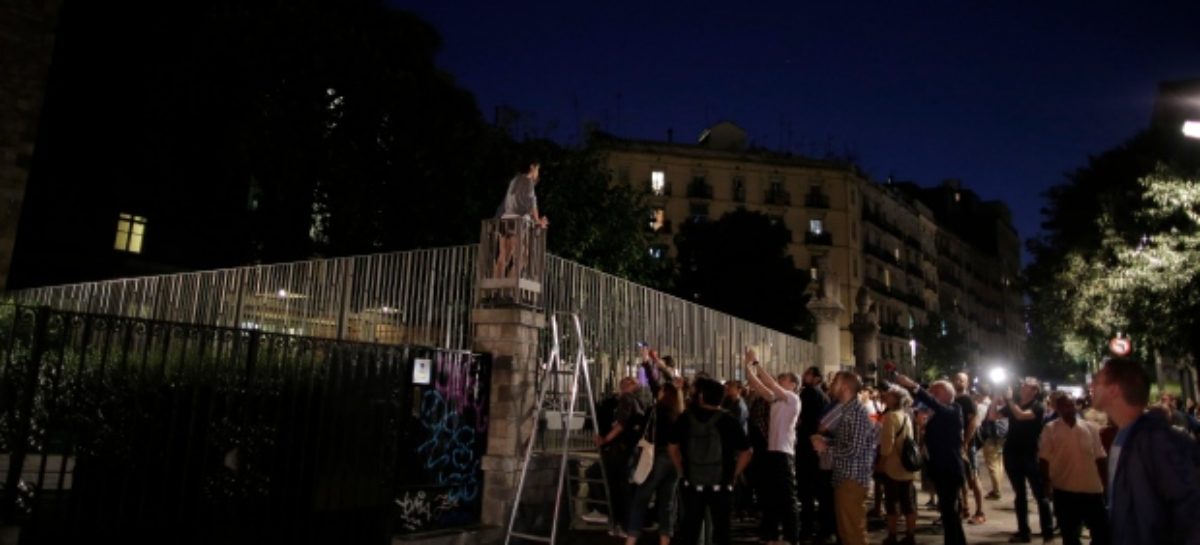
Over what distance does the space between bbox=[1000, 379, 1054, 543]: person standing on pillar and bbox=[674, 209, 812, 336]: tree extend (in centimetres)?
2814

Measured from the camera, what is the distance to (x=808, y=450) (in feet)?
30.5

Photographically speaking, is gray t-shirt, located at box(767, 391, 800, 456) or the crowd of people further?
gray t-shirt, located at box(767, 391, 800, 456)

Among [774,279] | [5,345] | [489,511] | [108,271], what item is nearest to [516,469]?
[489,511]

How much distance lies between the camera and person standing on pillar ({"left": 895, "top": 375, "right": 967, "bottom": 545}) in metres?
7.59

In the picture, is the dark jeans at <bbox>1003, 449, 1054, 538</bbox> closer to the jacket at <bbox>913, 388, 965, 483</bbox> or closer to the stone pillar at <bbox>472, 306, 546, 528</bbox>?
the jacket at <bbox>913, 388, 965, 483</bbox>

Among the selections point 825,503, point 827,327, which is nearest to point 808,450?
point 825,503

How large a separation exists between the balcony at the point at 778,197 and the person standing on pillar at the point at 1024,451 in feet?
144

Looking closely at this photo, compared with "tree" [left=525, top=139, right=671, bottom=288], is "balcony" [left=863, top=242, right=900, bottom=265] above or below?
above

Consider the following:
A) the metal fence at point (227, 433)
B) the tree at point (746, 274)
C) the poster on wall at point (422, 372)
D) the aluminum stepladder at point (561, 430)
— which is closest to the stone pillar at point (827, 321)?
the aluminum stepladder at point (561, 430)

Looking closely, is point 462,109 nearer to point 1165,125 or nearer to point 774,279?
point 774,279

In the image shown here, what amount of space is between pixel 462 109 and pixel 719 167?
32.3 meters

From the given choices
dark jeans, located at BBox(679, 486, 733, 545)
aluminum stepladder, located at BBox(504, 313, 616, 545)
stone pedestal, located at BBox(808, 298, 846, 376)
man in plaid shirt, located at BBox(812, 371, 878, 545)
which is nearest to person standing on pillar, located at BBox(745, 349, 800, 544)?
man in plaid shirt, located at BBox(812, 371, 878, 545)

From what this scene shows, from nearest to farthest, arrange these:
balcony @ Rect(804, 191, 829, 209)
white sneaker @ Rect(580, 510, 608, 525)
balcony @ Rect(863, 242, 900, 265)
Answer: white sneaker @ Rect(580, 510, 608, 525)
balcony @ Rect(804, 191, 829, 209)
balcony @ Rect(863, 242, 900, 265)

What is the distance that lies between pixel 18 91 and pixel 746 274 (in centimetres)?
3035
